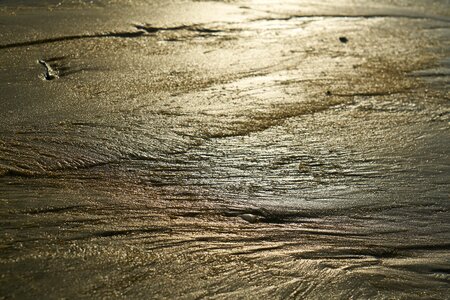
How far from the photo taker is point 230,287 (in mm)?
1916

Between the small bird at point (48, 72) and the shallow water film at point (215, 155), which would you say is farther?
the small bird at point (48, 72)

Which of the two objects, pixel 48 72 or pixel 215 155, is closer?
pixel 215 155

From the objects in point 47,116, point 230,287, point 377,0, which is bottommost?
point 230,287

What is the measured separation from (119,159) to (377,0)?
9.44 ft

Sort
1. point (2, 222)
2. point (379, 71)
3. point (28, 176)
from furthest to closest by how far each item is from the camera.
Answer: point (379, 71)
point (28, 176)
point (2, 222)

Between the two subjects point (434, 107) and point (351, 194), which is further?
point (434, 107)

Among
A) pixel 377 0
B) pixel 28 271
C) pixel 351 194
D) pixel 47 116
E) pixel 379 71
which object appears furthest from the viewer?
pixel 377 0

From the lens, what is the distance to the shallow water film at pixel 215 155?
1985mm

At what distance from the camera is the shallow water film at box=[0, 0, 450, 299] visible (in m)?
1.99

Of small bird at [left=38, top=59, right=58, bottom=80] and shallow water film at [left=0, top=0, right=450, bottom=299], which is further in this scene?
small bird at [left=38, top=59, right=58, bottom=80]

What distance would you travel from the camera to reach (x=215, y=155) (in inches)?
102

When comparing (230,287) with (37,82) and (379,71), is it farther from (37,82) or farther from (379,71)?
(379,71)

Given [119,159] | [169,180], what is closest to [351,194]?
[169,180]

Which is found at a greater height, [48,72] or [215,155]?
[48,72]
